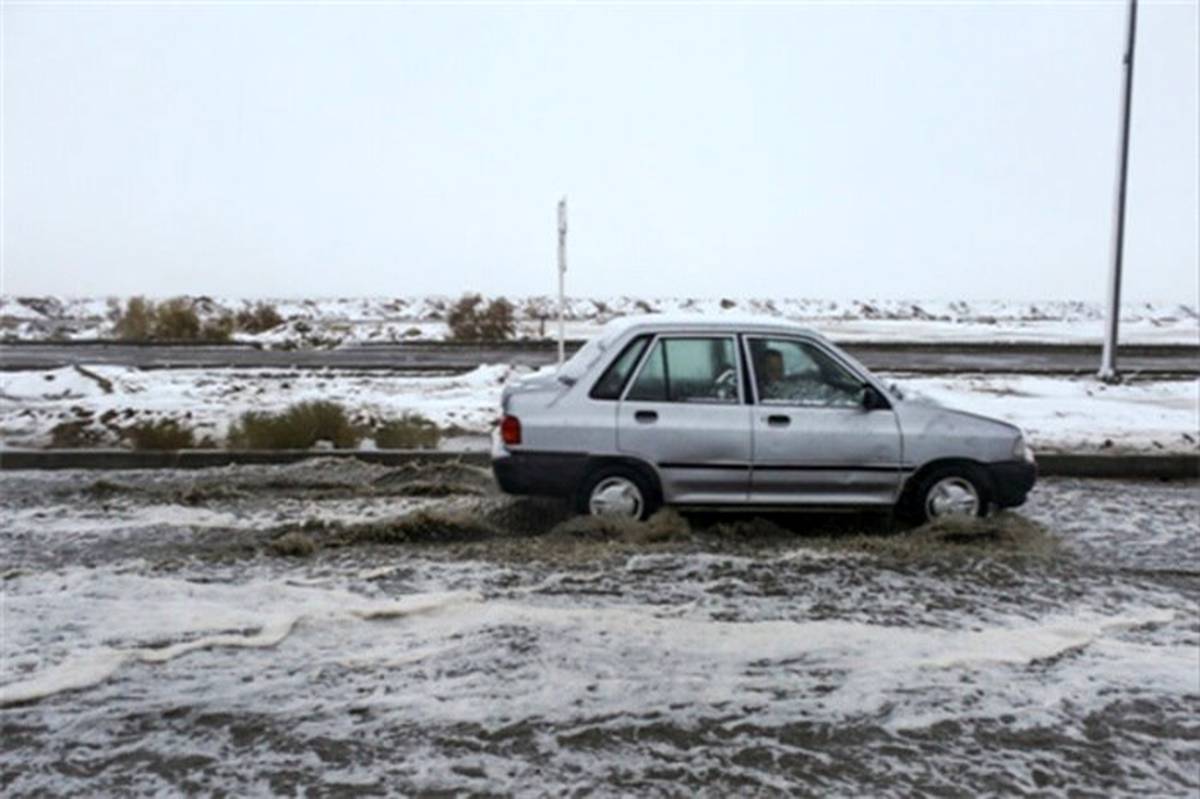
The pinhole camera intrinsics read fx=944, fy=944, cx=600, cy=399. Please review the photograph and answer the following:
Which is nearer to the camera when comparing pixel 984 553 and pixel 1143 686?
pixel 1143 686

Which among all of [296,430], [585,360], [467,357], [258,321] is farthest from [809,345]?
[258,321]

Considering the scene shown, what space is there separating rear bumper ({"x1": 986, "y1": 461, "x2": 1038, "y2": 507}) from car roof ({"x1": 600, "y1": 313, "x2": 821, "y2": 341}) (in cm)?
166

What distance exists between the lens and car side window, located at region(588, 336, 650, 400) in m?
6.88

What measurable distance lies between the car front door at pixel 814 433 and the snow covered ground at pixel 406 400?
3.30m

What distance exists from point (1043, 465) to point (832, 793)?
728 centimetres

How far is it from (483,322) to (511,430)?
84.2ft

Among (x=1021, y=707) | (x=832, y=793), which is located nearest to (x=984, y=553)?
(x=1021, y=707)

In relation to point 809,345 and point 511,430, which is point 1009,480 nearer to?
point 809,345

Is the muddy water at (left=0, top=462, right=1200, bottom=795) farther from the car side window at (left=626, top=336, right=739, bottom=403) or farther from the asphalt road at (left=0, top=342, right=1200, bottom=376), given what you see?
the asphalt road at (left=0, top=342, right=1200, bottom=376)

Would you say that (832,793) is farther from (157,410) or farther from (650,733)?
(157,410)

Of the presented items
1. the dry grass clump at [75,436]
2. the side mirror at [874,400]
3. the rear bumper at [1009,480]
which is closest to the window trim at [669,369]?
the side mirror at [874,400]

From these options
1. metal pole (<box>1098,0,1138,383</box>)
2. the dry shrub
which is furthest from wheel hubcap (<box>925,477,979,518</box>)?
the dry shrub

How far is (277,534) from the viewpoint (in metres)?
6.88

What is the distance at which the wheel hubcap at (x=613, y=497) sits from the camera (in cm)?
685
